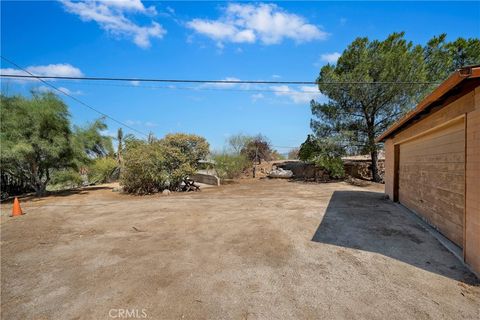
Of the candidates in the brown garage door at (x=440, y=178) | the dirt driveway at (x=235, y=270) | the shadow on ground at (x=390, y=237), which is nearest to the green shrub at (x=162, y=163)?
the dirt driveway at (x=235, y=270)

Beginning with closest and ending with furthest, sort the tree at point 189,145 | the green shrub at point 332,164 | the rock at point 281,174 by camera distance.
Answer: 1. the tree at point 189,145
2. the green shrub at point 332,164
3. the rock at point 281,174

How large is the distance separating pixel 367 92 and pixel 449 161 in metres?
10.3

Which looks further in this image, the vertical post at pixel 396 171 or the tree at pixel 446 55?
the tree at pixel 446 55

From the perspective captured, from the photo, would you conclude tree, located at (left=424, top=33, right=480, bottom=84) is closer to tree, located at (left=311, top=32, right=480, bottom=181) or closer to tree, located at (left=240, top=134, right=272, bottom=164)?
tree, located at (left=311, top=32, right=480, bottom=181)

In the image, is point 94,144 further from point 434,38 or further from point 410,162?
point 434,38

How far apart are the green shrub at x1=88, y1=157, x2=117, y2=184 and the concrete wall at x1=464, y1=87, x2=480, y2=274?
18.5 meters

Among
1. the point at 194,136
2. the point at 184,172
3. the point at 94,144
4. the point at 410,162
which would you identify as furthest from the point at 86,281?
the point at 94,144

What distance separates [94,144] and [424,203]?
13.4 metres

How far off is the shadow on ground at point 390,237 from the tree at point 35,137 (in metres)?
10.9

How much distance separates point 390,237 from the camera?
497 cm

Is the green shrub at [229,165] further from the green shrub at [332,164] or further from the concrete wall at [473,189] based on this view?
the concrete wall at [473,189]

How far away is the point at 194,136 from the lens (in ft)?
42.9

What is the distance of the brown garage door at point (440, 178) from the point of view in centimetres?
425

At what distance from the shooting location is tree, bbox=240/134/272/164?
21859 mm
